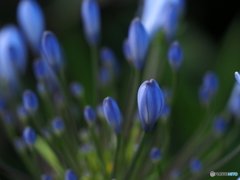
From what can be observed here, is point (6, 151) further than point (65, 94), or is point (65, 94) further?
point (6, 151)

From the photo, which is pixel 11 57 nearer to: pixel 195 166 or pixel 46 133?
pixel 46 133

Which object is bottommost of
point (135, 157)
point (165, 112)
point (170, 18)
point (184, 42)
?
point (135, 157)

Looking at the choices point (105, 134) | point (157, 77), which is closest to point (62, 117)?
point (105, 134)

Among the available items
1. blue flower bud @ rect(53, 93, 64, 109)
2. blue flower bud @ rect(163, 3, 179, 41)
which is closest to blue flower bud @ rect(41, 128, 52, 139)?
blue flower bud @ rect(53, 93, 64, 109)

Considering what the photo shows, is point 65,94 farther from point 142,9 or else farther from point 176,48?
point 142,9

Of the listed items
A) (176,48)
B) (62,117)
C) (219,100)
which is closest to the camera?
(176,48)

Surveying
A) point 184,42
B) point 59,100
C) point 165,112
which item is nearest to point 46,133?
point 59,100
